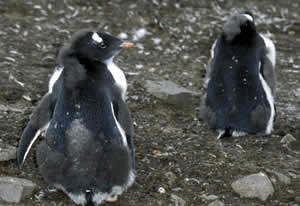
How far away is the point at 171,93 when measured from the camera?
441 cm

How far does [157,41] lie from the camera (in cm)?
553

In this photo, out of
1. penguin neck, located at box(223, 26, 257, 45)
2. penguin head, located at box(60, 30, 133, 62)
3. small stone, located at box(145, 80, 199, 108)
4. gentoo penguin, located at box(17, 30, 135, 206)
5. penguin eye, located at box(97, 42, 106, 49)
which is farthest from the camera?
small stone, located at box(145, 80, 199, 108)

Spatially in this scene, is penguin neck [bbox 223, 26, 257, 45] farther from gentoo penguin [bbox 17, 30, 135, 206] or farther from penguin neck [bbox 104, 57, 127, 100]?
gentoo penguin [bbox 17, 30, 135, 206]

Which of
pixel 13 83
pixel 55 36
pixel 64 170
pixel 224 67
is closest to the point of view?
pixel 64 170

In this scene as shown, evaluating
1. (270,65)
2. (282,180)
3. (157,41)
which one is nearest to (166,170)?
(282,180)

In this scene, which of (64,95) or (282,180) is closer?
(64,95)

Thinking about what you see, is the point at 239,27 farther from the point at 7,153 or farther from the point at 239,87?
the point at 7,153

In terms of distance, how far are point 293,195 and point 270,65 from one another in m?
1.25

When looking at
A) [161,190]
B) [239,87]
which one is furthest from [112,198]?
[239,87]

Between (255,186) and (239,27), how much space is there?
4.37 feet

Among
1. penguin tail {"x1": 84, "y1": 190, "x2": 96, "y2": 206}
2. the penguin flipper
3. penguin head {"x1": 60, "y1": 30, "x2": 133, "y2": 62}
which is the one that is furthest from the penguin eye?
penguin tail {"x1": 84, "y1": 190, "x2": 96, "y2": 206}

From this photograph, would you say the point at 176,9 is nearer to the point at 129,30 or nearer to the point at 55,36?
the point at 129,30

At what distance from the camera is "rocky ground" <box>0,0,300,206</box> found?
330 centimetres

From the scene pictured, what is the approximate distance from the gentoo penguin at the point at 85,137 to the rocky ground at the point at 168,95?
0.22m
